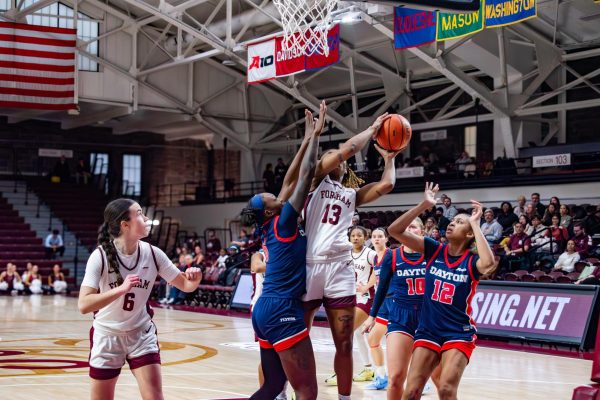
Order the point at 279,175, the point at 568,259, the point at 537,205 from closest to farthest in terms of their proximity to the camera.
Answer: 1. the point at 568,259
2. the point at 537,205
3. the point at 279,175

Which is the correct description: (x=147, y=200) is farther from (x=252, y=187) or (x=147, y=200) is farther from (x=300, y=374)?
(x=300, y=374)

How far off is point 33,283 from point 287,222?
21.8 m

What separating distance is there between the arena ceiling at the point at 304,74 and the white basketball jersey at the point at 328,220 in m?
12.6

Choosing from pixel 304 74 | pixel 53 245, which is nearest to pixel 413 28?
pixel 304 74

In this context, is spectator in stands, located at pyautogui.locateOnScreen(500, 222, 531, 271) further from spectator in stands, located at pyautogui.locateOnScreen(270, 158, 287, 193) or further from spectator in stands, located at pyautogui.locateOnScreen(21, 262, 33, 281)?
spectator in stands, located at pyautogui.locateOnScreen(21, 262, 33, 281)

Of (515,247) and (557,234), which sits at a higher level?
(557,234)

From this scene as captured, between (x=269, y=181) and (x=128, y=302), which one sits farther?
(x=269, y=181)

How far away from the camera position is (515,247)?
1633cm

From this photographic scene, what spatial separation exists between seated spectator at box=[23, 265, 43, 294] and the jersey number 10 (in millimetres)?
21343

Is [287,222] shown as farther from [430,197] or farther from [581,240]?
[581,240]

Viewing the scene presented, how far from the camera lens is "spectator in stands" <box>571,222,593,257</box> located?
15.3m

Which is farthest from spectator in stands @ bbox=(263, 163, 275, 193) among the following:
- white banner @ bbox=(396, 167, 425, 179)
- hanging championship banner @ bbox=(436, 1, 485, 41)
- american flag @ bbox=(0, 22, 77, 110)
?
hanging championship banner @ bbox=(436, 1, 485, 41)

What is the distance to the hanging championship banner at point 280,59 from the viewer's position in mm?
18797

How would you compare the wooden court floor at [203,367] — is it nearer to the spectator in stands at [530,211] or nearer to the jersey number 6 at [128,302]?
the jersey number 6 at [128,302]
